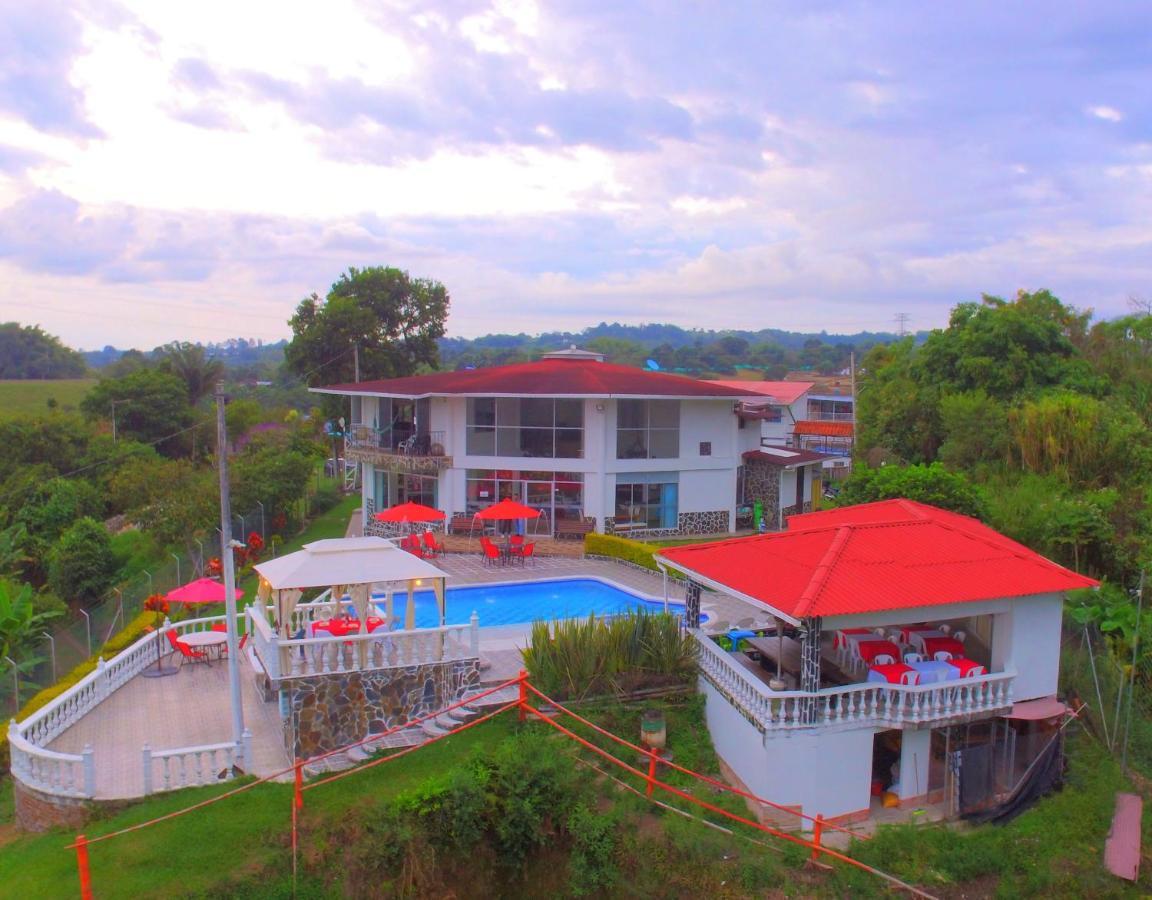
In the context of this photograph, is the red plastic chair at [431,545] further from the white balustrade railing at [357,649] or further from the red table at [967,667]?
the red table at [967,667]

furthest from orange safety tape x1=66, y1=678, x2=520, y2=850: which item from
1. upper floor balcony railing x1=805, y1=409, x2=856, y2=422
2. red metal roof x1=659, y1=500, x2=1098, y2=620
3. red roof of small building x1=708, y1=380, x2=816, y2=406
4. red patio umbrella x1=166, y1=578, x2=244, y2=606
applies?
upper floor balcony railing x1=805, y1=409, x2=856, y2=422

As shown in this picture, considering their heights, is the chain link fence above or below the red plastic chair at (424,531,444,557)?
below

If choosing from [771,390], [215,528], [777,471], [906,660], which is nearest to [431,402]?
[215,528]

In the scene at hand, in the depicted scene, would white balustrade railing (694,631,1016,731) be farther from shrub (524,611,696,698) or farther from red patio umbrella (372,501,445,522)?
red patio umbrella (372,501,445,522)

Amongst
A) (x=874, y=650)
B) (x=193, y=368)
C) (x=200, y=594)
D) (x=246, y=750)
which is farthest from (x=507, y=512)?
(x=193, y=368)

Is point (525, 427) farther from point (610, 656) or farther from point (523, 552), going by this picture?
point (610, 656)

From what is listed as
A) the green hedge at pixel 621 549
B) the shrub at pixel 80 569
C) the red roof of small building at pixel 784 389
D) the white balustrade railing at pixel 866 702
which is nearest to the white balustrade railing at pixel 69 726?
the white balustrade railing at pixel 866 702
